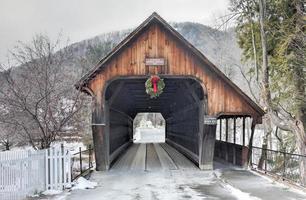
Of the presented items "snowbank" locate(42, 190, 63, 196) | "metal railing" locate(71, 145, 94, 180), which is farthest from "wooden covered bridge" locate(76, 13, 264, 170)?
"snowbank" locate(42, 190, 63, 196)

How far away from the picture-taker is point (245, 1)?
18.7 meters

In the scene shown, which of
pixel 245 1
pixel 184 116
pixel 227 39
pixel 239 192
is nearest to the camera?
pixel 239 192

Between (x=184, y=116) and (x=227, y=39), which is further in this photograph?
(x=227, y=39)

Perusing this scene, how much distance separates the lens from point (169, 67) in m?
14.7

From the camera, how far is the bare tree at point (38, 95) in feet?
38.1

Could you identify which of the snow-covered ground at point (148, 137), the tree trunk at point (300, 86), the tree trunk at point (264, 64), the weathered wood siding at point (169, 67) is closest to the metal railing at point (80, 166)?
the weathered wood siding at point (169, 67)

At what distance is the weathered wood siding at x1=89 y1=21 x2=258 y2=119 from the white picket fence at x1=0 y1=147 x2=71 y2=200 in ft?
13.1

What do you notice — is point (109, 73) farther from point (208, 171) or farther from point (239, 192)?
point (239, 192)

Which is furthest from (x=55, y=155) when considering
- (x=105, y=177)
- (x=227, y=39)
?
(x=227, y=39)

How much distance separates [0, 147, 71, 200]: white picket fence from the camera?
8.83 m

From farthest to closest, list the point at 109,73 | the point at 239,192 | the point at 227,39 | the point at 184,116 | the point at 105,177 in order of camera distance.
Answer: the point at 227,39 → the point at 184,116 → the point at 109,73 → the point at 105,177 → the point at 239,192

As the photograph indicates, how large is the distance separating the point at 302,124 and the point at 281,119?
2.88ft

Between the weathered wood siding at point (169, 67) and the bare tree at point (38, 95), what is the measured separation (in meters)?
1.86

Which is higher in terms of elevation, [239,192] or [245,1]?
[245,1]
